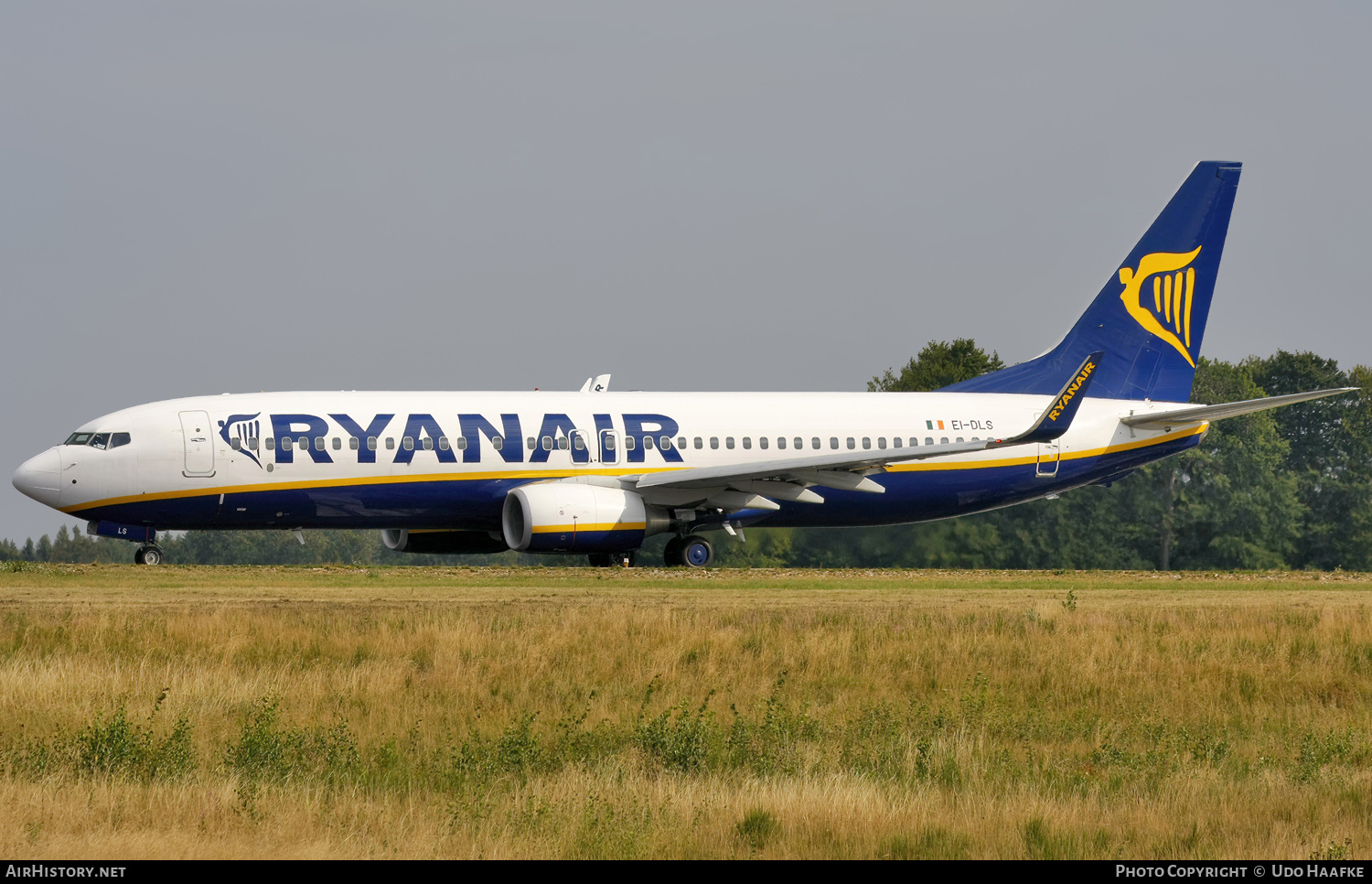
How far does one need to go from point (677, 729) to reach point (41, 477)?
22.6m

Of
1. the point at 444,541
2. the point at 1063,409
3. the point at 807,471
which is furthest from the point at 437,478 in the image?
the point at 1063,409

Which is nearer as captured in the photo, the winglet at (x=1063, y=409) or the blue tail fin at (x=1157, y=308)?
the winglet at (x=1063, y=409)

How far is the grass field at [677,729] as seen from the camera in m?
10.7

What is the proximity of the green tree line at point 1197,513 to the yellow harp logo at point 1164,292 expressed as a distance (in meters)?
8.54

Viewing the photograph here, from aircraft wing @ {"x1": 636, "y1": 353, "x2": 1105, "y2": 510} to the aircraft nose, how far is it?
1168cm

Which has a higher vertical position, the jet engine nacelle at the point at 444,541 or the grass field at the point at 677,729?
the jet engine nacelle at the point at 444,541

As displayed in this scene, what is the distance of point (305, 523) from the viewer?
1318 inches

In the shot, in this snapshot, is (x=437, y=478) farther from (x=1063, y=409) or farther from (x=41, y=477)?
(x=1063, y=409)

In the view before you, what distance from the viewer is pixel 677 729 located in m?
13.6

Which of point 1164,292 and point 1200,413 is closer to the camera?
point 1200,413

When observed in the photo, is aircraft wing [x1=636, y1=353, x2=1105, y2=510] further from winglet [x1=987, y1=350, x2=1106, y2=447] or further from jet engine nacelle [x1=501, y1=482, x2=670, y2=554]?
jet engine nacelle [x1=501, y1=482, x2=670, y2=554]

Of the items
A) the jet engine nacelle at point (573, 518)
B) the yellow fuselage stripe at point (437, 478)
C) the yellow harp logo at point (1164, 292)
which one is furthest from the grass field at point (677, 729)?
the yellow harp logo at point (1164, 292)

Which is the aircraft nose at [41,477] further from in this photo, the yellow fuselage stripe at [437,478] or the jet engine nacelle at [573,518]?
the jet engine nacelle at [573,518]

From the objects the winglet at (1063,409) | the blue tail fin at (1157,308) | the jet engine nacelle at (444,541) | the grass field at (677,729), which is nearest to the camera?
the grass field at (677,729)
